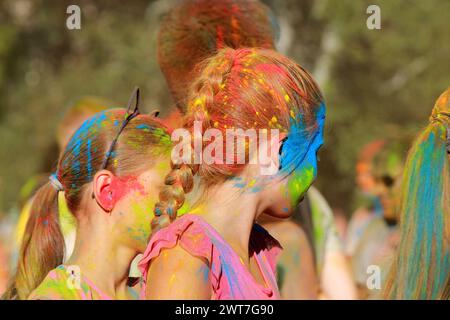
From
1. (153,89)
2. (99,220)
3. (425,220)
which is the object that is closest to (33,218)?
(99,220)

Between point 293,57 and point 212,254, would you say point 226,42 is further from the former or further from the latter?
point 293,57

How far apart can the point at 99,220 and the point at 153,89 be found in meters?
11.6

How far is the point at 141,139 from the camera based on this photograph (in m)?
2.86

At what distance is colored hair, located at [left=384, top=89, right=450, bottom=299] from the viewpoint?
2793 mm

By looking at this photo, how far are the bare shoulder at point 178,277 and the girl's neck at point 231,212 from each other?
0.56 ft

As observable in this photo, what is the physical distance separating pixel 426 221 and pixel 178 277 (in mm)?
944

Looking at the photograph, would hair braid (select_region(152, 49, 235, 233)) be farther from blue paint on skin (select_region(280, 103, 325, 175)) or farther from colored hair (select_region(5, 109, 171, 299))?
colored hair (select_region(5, 109, 171, 299))

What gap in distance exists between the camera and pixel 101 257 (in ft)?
9.24

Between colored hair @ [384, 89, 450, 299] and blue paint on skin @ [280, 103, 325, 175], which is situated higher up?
blue paint on skin @ [280, 103, 325, 175]

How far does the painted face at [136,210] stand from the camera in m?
2.83
